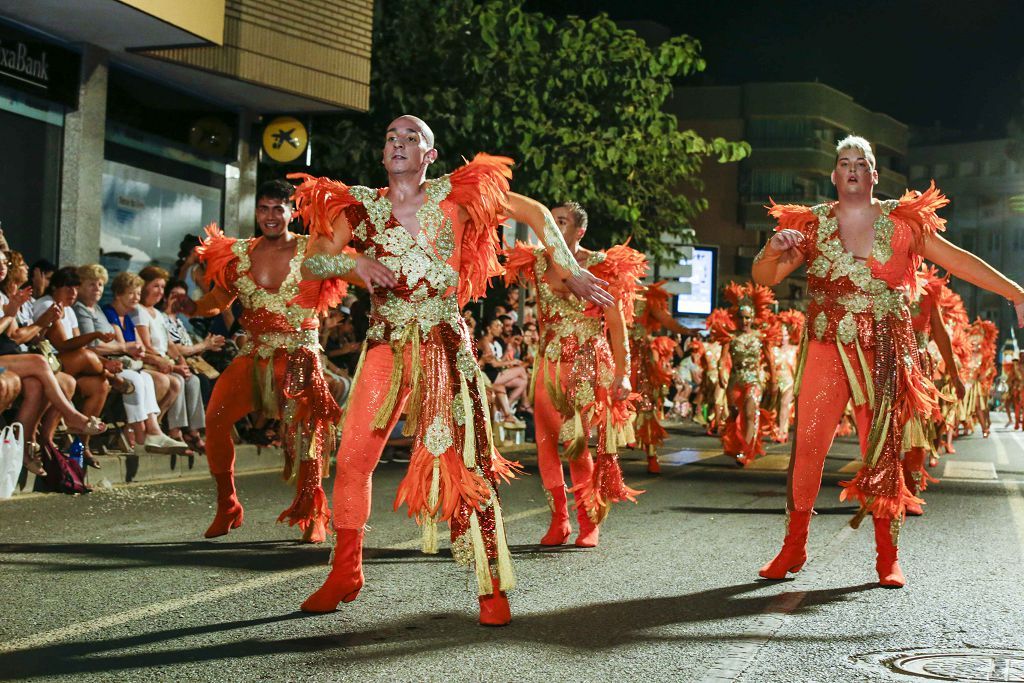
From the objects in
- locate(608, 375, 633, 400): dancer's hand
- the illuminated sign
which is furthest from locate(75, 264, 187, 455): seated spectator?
the illuminated sign

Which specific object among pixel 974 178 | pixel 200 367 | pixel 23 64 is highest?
pixel 974 178

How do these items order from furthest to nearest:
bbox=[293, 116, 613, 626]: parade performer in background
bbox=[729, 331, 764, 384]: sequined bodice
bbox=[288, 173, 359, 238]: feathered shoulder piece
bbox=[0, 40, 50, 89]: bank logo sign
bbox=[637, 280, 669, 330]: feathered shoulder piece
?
bbox=[729, 331, 764, 384]: sequined bodice < bbox=[0, 40, 50, 89]: bank logo sign < bbox=[637, 280, 669, 330]: feathered shoulder piece < bbox=[288, 173, 359, 238]: feathered shoulder piece < bbox=[293, 116, 613, 626]: parade performer in background

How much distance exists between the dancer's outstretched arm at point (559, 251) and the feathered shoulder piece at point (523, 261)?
8.61ft

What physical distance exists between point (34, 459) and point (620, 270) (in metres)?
4.64

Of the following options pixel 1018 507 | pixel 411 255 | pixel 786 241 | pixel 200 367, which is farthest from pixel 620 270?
pixel 200 367

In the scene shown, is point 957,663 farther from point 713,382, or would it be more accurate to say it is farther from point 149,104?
point 713,382

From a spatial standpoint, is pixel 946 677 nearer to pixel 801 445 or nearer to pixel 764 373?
pixel 801 445

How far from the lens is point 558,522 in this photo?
28.8 feet

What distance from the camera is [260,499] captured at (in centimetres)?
1116

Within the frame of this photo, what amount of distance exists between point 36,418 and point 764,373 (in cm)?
1061

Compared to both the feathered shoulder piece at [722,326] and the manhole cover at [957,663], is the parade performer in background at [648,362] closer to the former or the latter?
the feathered shoulder piece at [722,326]

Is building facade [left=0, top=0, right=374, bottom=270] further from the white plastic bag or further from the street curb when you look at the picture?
the white plastic bag

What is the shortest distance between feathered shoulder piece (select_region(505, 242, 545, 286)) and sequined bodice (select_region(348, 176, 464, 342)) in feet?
8.76

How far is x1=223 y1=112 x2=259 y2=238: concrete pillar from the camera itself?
858 inches
